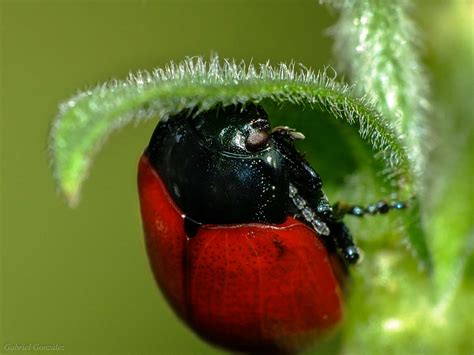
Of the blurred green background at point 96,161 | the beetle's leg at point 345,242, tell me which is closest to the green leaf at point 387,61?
the beetle's leg at point 345,242

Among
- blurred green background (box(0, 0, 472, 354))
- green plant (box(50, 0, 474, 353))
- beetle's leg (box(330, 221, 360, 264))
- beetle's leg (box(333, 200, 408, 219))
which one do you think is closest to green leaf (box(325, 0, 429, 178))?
green plant (box(50, 0, 474, 353))

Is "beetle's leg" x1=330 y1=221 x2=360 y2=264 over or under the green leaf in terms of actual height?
under

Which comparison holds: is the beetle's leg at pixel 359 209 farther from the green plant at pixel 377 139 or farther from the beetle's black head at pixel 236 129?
the beetle's black head at pixel 236 129

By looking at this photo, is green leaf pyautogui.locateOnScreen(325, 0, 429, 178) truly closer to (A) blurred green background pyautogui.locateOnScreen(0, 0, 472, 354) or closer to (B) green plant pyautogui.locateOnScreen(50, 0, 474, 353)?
(B) green plant pyautogui.locateOnScreen(50, 0, 474, 353)

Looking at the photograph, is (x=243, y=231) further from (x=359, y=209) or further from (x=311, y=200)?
(x=359, y=209)

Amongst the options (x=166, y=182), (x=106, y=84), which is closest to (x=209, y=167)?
(x=166, y=182)
